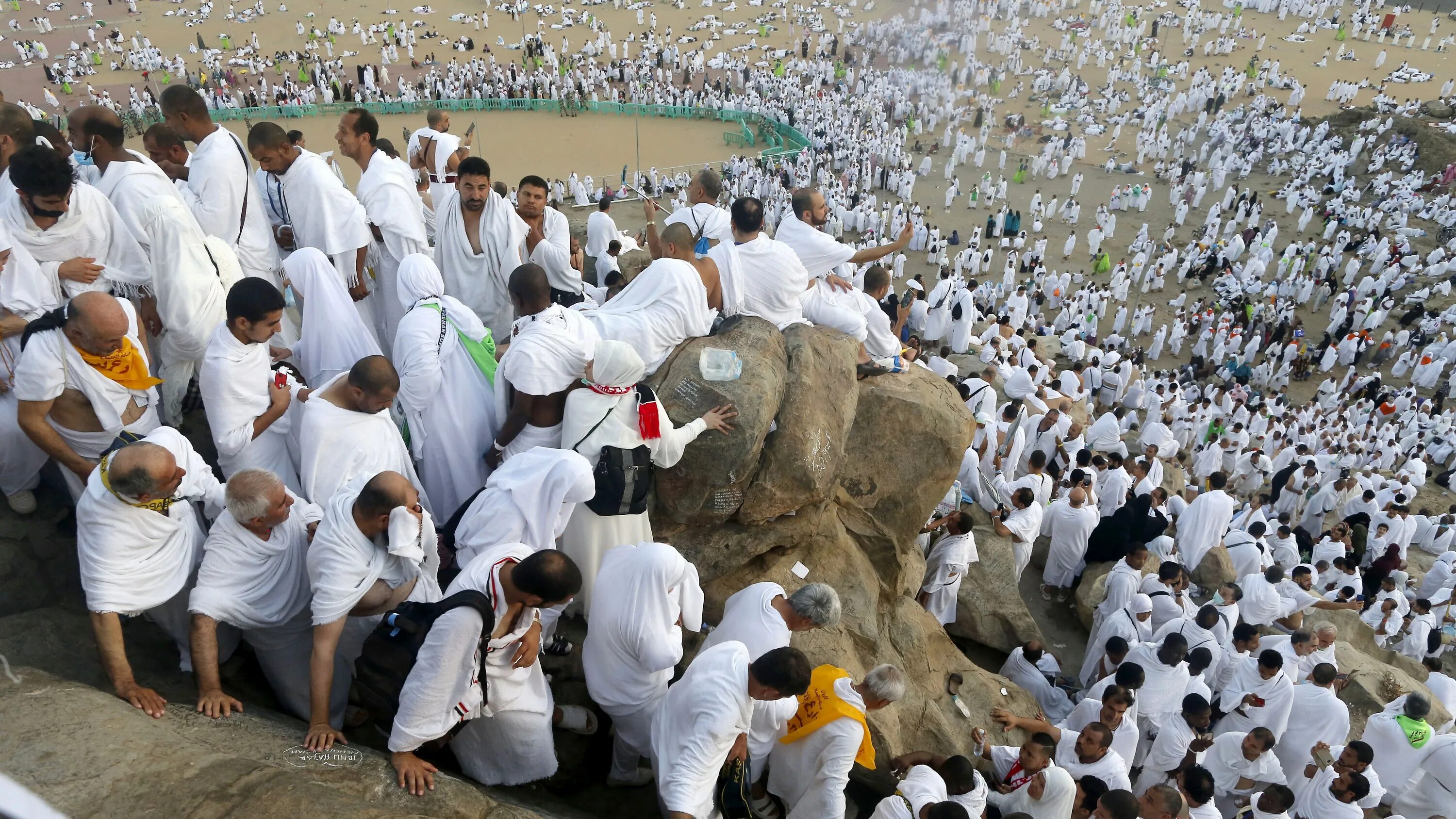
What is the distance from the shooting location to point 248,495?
3072 mm

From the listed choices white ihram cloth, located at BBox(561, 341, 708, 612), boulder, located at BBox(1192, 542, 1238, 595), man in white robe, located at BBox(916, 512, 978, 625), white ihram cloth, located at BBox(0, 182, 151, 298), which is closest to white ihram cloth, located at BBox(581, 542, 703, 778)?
white ihram cloth, located at BBox(561, 341, 708, 612)

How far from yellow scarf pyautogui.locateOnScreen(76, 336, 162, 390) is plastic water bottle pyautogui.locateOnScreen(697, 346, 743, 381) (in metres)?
2.71

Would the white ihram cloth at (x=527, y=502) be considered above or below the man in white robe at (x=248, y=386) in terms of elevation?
below

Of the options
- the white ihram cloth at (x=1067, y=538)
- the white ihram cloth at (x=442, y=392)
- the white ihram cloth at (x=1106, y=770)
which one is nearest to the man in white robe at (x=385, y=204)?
the white ihram cloth at (x=442, y=392)

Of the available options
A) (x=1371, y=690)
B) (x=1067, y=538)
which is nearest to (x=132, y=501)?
(x=1067, y=538)

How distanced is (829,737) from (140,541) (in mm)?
2937

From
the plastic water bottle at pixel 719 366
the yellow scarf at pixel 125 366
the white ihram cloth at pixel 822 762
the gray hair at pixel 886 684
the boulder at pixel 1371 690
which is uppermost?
the yellow scarf at pixel 125 366

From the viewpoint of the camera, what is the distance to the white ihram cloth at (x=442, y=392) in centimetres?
425

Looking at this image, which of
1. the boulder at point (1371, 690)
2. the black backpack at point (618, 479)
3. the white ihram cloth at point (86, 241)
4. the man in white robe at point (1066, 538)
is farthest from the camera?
the man in white robe at point (1066, 538)

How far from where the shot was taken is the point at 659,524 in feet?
16.4

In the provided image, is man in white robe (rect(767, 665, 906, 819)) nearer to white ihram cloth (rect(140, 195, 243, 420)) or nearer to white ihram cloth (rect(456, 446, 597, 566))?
white ihram cloth (rect(456, 446, 597, 566))

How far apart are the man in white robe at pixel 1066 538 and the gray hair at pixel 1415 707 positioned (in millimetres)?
2631

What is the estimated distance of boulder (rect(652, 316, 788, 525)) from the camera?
4680mm

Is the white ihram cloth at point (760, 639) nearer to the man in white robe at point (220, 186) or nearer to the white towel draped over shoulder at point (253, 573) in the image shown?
the white towel draped over shoulder at point (253, 573)
